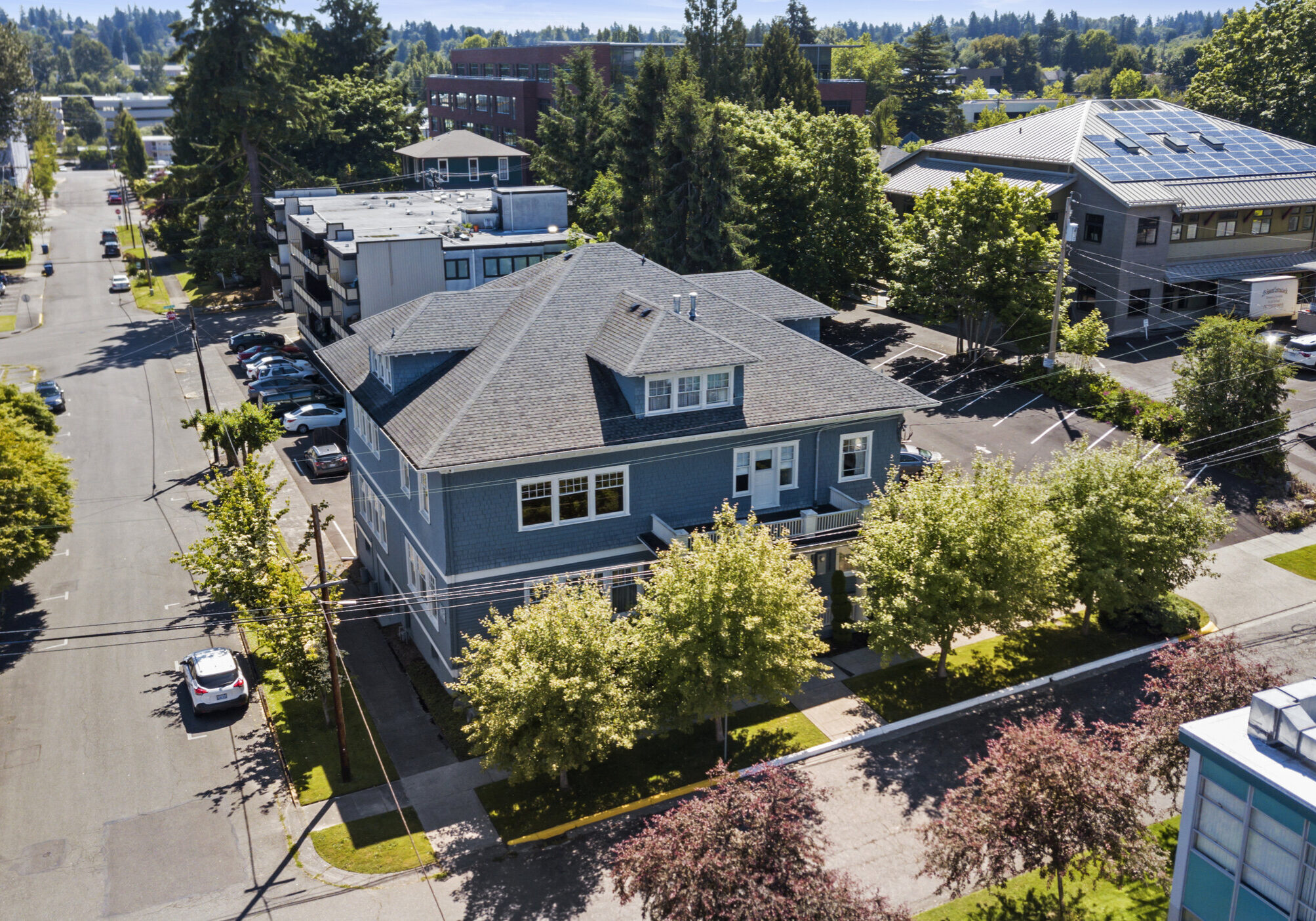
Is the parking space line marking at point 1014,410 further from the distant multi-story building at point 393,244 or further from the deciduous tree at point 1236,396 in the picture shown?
the distant multi-story building at point 393,244

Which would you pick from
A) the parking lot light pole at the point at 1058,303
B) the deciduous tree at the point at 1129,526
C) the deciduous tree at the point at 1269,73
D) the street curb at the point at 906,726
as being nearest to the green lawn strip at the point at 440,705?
the street curb at the point at 906,726

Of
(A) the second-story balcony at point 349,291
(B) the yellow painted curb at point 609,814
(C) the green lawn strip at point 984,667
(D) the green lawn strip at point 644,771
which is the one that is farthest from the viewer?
(A) the second-story balcony at point 349,291

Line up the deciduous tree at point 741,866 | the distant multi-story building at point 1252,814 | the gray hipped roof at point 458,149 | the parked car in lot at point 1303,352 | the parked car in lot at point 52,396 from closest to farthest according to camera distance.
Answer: the deciduous tree at point 741,866, the distant multi-story building at point 1252,814, the parked car in lot at point 1303,352, the parked car in lot at point 52,396, the gray hipped roof at point 458,149

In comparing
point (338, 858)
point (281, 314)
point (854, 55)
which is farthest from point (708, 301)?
point (854, 55)

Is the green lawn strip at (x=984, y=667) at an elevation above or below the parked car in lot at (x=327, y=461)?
below

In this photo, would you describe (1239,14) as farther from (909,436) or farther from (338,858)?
(338,858)

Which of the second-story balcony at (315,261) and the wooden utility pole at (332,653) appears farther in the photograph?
the second-story balcony at (315,261)

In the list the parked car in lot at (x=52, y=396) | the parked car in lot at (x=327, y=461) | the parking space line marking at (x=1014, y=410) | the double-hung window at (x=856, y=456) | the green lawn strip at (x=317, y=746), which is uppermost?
the double-hung window at (x=856, y=456)
